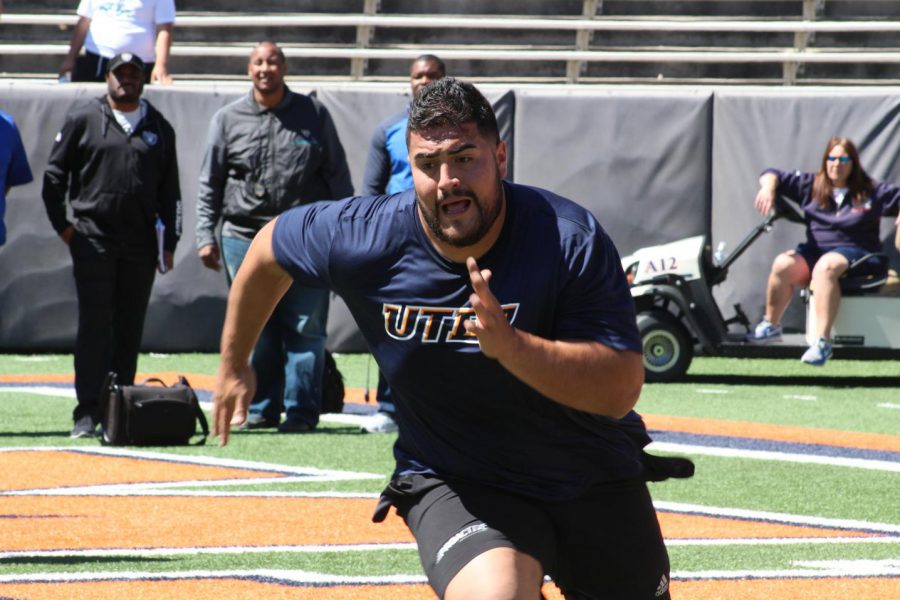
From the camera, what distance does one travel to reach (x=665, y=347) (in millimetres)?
13539

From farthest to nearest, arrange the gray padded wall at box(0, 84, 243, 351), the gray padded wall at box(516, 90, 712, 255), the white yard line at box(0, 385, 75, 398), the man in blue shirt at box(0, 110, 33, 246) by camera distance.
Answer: the gray padded wall at box(516, 90, 712, 255), the gray padded wall at box(0, 84, 243, 351), the white yard line at box(0, 385, 75, 398), the man in blue shirt at box(0, 110, 33, 246)

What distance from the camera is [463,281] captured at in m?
4.07

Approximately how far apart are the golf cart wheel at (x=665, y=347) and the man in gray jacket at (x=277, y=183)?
4.01 m

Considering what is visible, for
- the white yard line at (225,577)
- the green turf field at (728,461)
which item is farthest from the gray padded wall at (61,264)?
the white yard line at (225,577)

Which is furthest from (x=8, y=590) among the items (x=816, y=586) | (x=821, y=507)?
(x=821, y=507)

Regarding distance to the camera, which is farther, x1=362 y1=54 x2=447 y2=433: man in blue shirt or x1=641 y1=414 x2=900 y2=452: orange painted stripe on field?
x1=641 y1=414 x2=900 y2=452: orange painted stripe on field

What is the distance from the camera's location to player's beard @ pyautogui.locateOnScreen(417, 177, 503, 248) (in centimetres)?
395

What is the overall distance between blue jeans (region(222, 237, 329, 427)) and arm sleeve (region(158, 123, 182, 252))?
0.99 ft

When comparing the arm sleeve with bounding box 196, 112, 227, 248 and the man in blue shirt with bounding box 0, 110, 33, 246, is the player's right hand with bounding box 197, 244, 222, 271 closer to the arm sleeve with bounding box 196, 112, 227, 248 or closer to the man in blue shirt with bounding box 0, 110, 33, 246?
the arm sleeve with bounding box 196, 112, 227, 248

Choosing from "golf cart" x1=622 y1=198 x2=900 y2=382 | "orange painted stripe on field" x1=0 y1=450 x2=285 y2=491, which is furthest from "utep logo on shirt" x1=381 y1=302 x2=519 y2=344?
"golf cart" x1=622 y1=198 x2=900 y2=382

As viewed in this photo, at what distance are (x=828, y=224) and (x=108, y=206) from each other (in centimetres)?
603

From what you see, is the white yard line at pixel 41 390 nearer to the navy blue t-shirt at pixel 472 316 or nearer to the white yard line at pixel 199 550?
the white yard line at pixel 199 550

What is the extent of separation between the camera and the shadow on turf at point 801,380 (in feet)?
45.2

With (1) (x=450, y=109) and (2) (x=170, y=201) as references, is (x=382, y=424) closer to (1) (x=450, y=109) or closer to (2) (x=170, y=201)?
(2) (x=170, y=201)
